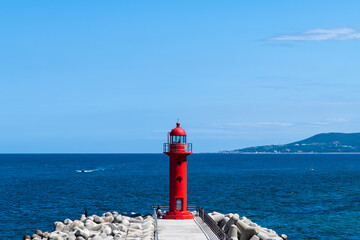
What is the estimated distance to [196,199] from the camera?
6372cm

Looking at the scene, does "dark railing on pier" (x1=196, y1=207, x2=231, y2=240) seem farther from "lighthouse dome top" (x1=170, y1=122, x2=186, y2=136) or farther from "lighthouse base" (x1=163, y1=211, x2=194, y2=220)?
"lighthouse dome top" (x1=170, y1=122, x2=186, y2=136)

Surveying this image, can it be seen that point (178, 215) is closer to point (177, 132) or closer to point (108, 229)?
point (108, 229)

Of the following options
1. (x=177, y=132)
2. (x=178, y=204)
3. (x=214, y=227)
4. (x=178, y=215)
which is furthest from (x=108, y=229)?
(x=177, y=132)

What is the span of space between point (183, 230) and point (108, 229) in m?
4.76

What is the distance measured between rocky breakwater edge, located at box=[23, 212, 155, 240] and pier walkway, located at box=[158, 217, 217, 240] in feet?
2.04

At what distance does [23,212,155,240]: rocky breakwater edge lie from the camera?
28672mm

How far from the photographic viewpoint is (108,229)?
30.1 m

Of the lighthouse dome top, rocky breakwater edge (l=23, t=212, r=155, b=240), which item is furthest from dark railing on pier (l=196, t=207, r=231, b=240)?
the lighthouse dome top

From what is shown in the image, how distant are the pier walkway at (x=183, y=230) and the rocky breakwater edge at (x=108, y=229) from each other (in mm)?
622

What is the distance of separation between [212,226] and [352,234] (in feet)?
55.0

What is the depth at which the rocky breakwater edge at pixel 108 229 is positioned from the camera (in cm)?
2867

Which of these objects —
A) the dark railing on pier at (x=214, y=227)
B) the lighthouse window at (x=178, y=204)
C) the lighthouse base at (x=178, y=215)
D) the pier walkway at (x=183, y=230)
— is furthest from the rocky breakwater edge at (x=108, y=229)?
the dark railing on pier at (x=214, y=227)

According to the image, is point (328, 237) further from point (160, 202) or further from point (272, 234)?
point (160, 202)

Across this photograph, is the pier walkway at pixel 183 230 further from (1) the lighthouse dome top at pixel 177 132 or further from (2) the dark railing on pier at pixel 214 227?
(1) the lighthouse dome top at pixel 177 132
